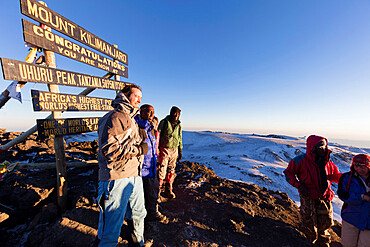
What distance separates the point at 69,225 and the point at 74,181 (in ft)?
6.28

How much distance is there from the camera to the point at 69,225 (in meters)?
2.27

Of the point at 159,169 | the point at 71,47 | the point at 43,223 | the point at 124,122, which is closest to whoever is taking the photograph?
the point at 124,122

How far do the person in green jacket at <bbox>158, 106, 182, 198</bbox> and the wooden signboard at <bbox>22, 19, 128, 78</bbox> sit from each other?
2410 millimetres

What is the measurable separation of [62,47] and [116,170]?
310cm

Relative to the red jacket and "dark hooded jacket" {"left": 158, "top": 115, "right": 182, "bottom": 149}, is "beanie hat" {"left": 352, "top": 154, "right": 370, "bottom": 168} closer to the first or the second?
the red jacket

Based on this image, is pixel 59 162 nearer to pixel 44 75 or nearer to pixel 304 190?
pixel 44 75

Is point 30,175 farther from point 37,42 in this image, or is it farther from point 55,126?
point 37,42

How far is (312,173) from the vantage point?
2613 mm

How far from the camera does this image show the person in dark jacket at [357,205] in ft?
6.75

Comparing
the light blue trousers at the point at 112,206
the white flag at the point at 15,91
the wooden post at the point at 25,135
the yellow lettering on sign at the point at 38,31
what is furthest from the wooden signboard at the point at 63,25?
the light blue trousers at the point at 112,206

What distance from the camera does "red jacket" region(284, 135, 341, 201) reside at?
258 cm

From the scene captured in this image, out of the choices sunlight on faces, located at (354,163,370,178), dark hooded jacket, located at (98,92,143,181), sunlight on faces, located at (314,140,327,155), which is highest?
dark hooded jacket, located at (98,92,143,181)

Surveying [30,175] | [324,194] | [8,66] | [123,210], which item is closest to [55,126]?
[8,66]

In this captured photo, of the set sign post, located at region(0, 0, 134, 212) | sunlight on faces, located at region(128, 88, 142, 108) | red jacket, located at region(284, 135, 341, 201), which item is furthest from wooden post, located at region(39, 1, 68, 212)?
red jacket, located at region(284, 135, 341, 201)
